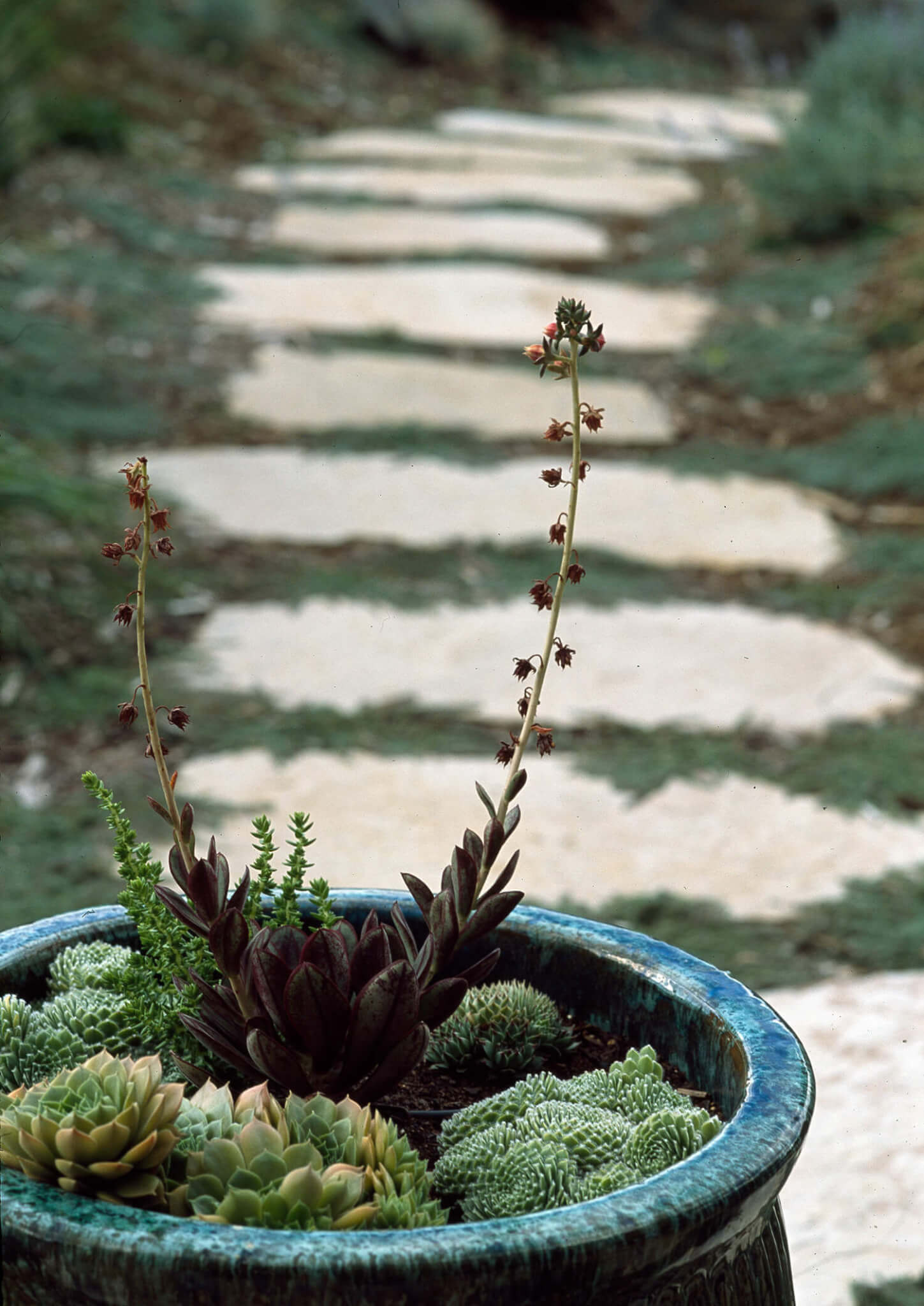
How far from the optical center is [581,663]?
281cm

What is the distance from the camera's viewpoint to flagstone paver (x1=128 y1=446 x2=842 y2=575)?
11.1ft

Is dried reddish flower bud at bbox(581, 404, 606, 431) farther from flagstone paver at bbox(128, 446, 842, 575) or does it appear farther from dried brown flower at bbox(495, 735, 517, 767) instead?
flagstone paver at bbox(128, 446, 842, 575)

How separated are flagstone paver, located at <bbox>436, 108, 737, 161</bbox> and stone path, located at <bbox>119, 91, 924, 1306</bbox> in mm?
3006

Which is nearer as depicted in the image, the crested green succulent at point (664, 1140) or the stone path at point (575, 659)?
the crested green succulent at point (664, 1140)

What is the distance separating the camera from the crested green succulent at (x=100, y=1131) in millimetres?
763

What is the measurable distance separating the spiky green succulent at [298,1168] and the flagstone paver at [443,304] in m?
4.00

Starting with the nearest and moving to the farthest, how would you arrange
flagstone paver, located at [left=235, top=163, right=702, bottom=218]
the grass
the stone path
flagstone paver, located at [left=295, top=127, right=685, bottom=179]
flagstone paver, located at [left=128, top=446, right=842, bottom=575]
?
the stone path → the grass → flagstone paver, located at [left=128, top=446, right=842, bottom=575] → flagstone paver, located at [left=235, top=163, right=702, bottom=218] → flagstone paver, located at [left=295, top=127, right=685, bottom=179]

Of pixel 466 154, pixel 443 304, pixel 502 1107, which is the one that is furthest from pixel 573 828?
pixel 466 154

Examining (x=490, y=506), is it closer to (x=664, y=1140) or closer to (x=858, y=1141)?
(x=858, y=1141)

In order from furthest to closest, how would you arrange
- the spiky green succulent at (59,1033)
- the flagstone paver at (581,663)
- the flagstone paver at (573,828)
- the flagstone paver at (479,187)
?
the flagstone paver at (479,187)
the flagstone paver at (581,663)
the flagstone paver at (573,828)
the spiky green succulent at (59,1033)

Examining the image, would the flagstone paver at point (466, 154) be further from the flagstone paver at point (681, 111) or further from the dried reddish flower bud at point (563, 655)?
the dried reddish flower bud at point (563, 655)

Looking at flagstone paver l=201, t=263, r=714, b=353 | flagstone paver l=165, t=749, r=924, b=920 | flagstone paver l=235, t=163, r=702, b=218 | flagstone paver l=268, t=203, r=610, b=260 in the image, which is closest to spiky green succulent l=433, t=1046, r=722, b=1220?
flagstone paver l=165, t=749, r=924, b=920

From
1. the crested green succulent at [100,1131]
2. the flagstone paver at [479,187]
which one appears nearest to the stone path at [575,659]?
the crested green succulent at [100,1131]

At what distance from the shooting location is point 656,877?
2.13m
